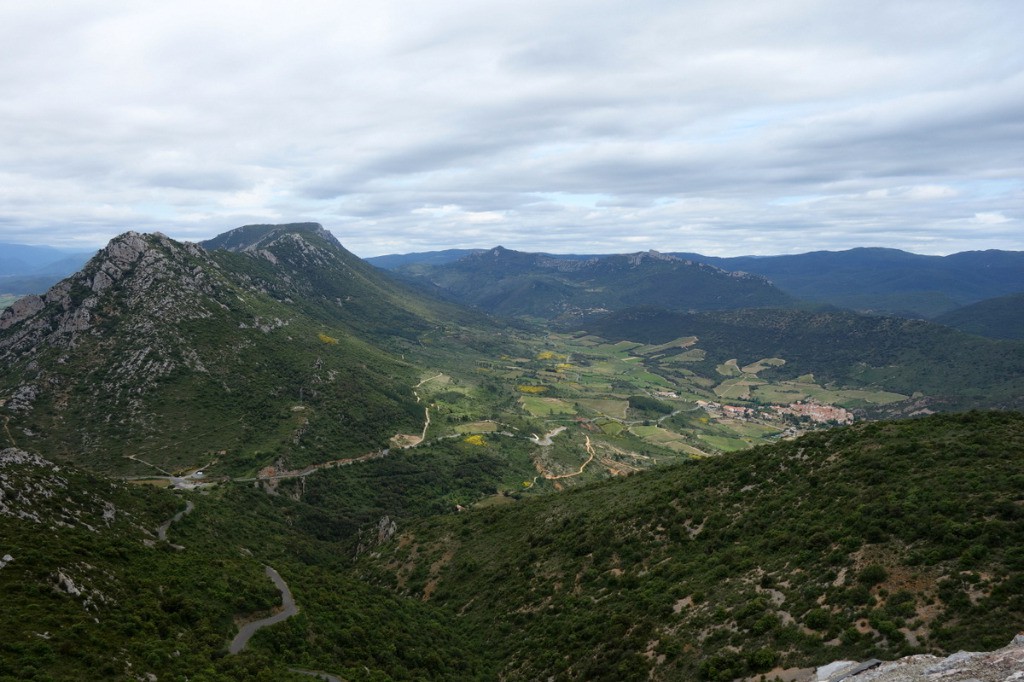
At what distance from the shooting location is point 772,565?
46.8 m

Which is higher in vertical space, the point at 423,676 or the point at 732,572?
the point at 732,572

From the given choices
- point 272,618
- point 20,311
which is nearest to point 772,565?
point 272,618

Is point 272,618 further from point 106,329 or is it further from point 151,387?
point 106,329

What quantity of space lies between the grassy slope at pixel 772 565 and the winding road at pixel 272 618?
2225 cm

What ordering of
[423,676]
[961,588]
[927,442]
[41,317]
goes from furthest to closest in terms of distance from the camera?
1. [41,317]
2. [927,442]
3. [423,676]
4. [961,588]

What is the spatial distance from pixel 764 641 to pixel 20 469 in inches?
3576

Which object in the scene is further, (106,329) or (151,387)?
(106,329)

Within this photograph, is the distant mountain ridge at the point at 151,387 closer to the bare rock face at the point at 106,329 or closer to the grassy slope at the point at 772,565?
the bare rock face at the point at 106,329

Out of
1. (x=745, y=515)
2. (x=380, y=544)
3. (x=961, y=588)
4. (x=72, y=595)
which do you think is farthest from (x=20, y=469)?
(x=961, y=588)

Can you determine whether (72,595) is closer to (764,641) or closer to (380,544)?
(764,641)

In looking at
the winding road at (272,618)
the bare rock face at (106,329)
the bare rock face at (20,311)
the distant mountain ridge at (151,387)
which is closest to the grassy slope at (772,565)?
the winding road at (272,618)

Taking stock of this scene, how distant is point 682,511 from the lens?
6625cm

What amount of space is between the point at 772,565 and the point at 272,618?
50.8 metres

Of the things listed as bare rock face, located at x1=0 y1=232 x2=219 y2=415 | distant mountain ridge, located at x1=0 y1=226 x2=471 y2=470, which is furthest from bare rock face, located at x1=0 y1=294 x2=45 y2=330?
distant mountain ridge, located at x1=0 y1=226 x2=471 y2=470
